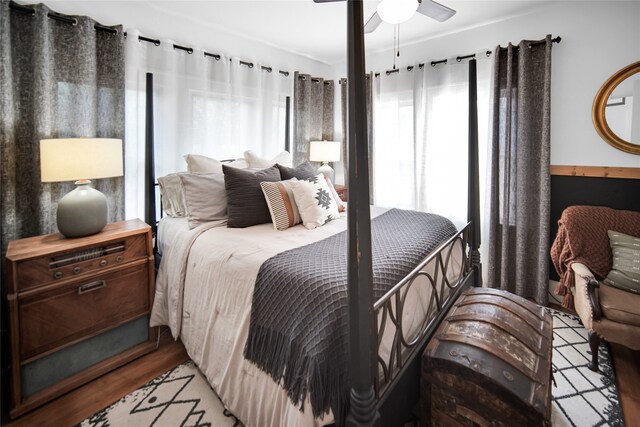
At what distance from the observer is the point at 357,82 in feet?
3.09

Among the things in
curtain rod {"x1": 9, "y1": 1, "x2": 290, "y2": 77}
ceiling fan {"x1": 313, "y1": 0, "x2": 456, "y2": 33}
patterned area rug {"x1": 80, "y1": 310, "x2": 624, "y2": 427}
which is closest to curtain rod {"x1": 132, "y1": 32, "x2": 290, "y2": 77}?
curtain rod {"x1": 9, "y1": 1, "x2": 290, "y2": 77}

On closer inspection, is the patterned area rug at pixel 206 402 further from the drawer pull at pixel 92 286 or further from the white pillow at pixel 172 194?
the white pillow at pixel 172 194

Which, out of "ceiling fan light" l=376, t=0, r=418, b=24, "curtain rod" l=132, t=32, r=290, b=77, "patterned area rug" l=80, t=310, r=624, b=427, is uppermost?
"curtain rod" l=132, t=32, r=290, b=77

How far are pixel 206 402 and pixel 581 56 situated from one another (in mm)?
3725

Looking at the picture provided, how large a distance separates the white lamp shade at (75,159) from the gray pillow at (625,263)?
3331 millimetres

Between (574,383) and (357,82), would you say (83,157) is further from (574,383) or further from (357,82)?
(574,383)

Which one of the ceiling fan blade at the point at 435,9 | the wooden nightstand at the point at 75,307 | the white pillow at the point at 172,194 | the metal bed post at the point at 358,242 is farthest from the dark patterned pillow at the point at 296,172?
the metal bed post at the point at 358,242

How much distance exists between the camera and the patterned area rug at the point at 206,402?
160 cm

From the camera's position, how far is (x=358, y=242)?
0.98 m

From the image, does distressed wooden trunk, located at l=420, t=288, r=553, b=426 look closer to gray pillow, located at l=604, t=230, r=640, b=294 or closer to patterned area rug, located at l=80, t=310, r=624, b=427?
patterned area rug, located at l=80, t=310, r=624, b=427

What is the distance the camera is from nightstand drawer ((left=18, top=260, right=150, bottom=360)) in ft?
5.33

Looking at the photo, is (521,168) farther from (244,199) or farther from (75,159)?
(75,159)

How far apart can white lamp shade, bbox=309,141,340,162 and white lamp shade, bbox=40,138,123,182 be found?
2.31 metres

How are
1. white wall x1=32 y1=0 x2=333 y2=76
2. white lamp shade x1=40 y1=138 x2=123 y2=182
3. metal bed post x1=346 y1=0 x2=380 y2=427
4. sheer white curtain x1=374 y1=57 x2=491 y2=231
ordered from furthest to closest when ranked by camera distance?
sheer white curtain x1=374 y1=57 x2=491 y2=231 → white wall x1=32 y1=0 x2=333 y2=76 → white lamp shade x1=40 y1=138 x2=123 y2=182 → metal bed post x1=346 y1=0 x2=380 y2=427
